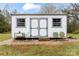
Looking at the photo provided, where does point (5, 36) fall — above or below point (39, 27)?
below

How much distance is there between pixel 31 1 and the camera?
741cm

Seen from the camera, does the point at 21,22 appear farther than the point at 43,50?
Yes

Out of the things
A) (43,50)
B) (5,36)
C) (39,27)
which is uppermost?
(39,27)

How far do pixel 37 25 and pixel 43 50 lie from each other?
1.48 feet

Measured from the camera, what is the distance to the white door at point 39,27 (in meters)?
7.50

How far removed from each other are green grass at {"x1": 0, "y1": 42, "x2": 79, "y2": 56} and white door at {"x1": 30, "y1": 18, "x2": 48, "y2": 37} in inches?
8.6

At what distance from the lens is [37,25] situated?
24.7 feet

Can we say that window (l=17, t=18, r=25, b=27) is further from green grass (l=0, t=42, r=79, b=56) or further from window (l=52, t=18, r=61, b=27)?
window (l=52, t=18, r=61, b=27)

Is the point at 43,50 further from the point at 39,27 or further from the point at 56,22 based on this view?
the point at 56,22

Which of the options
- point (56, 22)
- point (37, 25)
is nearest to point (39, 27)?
point (37, 25)

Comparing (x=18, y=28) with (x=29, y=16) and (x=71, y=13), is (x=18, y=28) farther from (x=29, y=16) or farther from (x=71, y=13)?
(x=71, y=13)

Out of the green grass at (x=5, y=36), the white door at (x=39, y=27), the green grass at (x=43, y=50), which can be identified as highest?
the white door at (x=39, y=27)

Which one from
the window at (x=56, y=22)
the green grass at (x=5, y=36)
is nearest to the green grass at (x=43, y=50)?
the green grass at (x=5, y=36)

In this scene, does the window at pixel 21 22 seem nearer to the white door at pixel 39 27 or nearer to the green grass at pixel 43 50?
the white door at pixel 39 27
